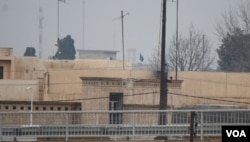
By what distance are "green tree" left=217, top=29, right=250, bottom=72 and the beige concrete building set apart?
27.1 meters

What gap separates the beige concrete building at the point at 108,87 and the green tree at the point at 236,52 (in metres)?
27.1

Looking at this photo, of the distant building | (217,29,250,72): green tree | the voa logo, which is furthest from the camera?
the distant building

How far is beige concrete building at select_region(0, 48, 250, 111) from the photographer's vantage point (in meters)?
41.6

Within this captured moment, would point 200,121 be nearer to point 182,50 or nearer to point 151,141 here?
point 151,141

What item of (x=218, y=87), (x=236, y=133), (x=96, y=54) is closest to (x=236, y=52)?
(x=218, y=87)

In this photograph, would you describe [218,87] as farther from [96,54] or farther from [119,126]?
[96,54]

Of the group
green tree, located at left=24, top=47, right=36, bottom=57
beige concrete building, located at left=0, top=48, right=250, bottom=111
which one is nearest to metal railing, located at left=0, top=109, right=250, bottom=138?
beige concrete building, located at left=0, top=48, right=250, bottom=111

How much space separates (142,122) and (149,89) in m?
21.1

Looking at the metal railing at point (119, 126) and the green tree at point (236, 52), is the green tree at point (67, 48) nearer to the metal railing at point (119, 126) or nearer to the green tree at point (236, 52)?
the green tree at point (236, 52)

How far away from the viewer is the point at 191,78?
5166cm

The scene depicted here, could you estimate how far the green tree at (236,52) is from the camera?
79.5m

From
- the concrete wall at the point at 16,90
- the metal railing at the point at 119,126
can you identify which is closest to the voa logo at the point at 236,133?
the metal railing at the point at 119,126

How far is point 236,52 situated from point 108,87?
145ft

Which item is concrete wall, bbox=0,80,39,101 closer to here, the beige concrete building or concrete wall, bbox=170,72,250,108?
the beige concrete building
